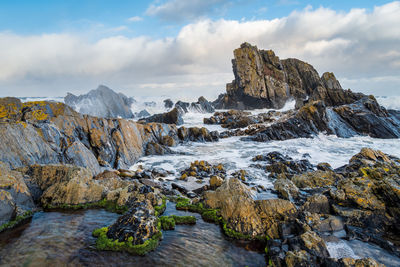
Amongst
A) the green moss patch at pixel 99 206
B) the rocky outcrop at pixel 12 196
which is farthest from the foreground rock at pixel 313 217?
the rocky outcrop at pixel 12 196

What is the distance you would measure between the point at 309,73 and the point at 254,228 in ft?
328

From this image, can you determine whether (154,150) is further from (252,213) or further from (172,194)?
(252,213)

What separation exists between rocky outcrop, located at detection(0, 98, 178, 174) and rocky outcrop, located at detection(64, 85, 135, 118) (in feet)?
179

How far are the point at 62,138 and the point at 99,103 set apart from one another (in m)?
70.0

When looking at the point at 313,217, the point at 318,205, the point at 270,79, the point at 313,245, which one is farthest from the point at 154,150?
the point at 270,79

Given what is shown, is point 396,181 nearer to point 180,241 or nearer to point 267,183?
point 267,183

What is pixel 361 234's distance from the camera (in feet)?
31.8

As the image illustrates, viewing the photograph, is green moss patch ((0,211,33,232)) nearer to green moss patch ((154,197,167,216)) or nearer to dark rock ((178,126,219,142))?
green moss patch ((154,197,167,216))

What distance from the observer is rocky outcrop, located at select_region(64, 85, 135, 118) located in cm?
7796

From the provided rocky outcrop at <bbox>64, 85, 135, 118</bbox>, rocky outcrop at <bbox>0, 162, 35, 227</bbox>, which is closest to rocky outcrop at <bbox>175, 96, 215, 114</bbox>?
rocky outcrop at <bbox>64, 85, 135, 118</bbox>

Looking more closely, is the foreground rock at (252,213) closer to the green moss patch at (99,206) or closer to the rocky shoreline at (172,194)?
the rocky shoreline at (172,194)

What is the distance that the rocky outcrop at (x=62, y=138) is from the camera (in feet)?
44.6

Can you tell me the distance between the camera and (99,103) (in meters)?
81.6

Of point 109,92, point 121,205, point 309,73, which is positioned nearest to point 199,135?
point 121,205
